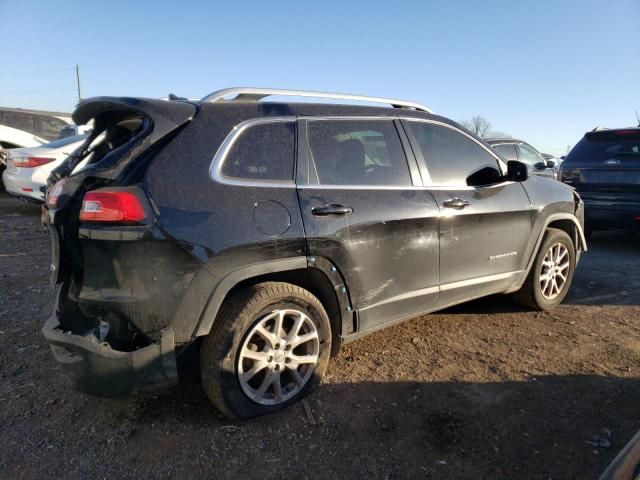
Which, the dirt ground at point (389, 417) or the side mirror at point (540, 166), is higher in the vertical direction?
the side mirror at point (540, 166)

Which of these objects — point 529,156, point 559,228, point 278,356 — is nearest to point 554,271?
point 559,228

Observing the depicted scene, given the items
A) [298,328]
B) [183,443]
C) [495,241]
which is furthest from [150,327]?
[495,241]

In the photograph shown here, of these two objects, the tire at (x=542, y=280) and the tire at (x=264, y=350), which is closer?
the tire at (x=264, y=350)

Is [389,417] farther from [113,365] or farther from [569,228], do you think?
[569,228]

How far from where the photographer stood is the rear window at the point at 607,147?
6566mm

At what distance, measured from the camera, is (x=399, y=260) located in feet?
10.2

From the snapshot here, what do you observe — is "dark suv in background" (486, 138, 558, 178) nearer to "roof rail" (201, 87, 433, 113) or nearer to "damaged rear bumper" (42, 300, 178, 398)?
"roof rail" (201, 87, 433, 113)

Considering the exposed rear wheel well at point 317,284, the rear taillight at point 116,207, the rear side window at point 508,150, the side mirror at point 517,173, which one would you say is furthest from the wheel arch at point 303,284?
the rear side window at point 508,150

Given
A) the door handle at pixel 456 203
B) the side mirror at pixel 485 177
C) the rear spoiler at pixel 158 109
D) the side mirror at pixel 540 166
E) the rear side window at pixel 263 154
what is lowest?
the side mirror at pixel 540 166

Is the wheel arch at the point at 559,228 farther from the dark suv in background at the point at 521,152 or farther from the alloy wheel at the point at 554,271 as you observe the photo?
the dark suv in background at the point at 521,152

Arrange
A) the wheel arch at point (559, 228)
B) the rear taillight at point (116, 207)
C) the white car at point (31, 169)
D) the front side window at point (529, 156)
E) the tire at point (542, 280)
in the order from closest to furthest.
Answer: the rear taillight at point (116, 207), the wheel arch at point (559, 228), the tire at point (542, 280), the white car at point (31, 169), the front side window at point (529, 156)

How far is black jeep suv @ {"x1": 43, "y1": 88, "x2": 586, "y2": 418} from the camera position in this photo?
7.68 ft

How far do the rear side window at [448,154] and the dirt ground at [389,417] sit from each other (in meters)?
1.32

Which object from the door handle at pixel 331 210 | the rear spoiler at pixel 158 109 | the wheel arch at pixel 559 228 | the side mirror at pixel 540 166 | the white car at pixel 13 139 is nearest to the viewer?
the rear spoiler at pixel 158 109
